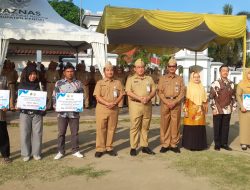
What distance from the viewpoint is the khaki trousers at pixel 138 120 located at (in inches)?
250

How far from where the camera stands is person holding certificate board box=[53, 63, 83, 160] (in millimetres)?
6035

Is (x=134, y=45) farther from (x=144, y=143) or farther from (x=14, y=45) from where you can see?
(x=144, y=143)

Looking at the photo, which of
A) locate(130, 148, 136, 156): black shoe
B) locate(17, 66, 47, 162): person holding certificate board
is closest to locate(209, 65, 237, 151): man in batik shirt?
locate(130, 148, 136, 156): black shoe

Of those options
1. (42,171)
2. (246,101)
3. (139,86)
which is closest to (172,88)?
(139,86)

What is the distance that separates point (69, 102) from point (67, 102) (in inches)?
1.3

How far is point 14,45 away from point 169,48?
22.2 ft

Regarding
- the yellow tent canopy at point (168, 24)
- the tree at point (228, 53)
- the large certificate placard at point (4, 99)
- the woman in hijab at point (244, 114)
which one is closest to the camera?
the large certificate placard at point (4, 99)

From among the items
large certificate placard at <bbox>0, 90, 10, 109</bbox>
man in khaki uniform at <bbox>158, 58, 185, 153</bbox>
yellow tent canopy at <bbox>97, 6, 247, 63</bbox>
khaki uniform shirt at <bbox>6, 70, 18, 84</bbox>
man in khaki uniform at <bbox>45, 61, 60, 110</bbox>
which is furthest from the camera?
man in khaki uniform at <bbox>45, 61, 60, 110</bbox>

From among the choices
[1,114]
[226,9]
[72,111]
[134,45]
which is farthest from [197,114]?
[226,9]

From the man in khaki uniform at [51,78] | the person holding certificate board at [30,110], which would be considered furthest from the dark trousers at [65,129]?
the man in khaki uniform at [51,78]

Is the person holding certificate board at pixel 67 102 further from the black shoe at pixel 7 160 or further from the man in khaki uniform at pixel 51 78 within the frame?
the man in khaki uniform at pixel 51 78

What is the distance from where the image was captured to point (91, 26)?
2578 centimetres

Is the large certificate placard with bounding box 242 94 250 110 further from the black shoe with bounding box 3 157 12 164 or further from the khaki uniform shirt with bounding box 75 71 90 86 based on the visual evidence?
the khaki uniform shirt with bounding box 75 71 90 86

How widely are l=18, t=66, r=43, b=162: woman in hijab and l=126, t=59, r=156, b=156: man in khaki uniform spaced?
1530mm
